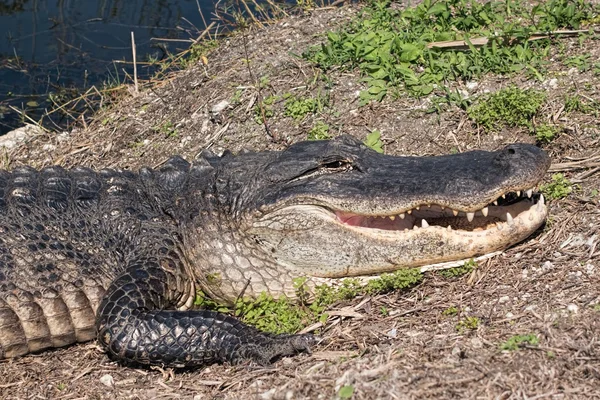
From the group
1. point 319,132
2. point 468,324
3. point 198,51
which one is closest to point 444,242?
point 468,324

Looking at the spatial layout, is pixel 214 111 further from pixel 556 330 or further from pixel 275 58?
pixel 556 330

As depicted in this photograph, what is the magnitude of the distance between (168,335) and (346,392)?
3.73ft

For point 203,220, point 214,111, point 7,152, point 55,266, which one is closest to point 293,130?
point 214,111

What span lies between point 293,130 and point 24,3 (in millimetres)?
5532

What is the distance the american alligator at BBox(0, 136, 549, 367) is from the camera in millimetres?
4078

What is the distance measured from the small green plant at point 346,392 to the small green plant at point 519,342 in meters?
0.63

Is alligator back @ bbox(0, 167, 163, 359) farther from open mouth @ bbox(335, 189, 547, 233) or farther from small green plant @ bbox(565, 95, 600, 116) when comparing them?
small green plant @ bbox(565, 95, 600, 116)

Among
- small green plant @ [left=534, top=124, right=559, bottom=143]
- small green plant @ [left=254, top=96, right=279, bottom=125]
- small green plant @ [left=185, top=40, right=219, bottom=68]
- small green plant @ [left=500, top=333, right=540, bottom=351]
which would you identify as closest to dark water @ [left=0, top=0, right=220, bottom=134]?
small green plant @ [left=185, top=40, right=219, bottom=68]

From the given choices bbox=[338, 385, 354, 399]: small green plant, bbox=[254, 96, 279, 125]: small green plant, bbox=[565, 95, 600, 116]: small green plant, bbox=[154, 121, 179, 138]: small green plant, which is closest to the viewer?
bbox=[338, 385, 354, 399]: small green plant

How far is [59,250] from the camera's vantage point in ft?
14.7

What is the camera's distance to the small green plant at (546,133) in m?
4.97

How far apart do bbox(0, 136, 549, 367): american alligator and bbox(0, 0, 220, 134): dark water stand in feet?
10.4

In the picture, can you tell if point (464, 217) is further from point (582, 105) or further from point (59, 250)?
point (59, 250)

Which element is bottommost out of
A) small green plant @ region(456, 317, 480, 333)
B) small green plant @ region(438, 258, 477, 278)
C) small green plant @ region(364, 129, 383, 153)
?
small green plant @ region(438, 258, 477, 278)
